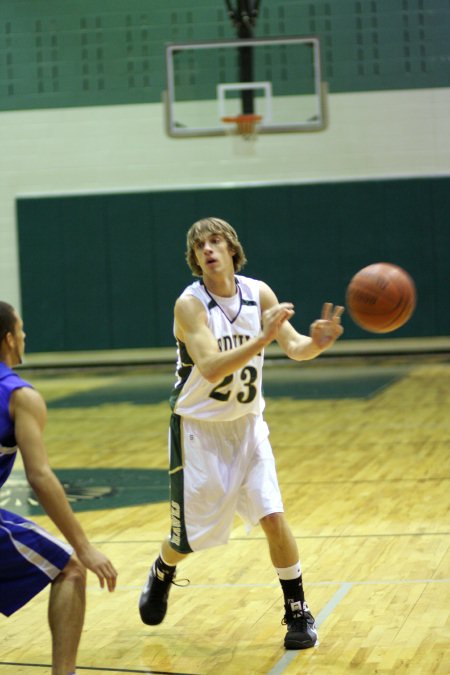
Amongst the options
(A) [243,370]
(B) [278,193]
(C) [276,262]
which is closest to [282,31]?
(B) [278,193]

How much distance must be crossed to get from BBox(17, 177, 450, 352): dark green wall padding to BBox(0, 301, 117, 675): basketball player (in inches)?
489

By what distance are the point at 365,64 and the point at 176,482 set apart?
1222cm

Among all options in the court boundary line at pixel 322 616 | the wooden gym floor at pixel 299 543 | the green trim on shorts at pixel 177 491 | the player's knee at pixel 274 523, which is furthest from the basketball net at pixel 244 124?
the player's knee at pixel 274 523

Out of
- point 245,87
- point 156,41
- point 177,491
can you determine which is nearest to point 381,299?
point 177,491

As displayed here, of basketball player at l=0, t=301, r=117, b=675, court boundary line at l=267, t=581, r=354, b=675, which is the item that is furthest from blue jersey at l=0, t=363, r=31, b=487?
court boundary line at l=267, t=581, r=354, b=675

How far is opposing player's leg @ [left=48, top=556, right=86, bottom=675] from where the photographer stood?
3.54 metres

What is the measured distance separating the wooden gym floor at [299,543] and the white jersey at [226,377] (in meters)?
0.97

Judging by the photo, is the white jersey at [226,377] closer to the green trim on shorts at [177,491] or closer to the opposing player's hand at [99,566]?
the green trim on shorts at [177,491]

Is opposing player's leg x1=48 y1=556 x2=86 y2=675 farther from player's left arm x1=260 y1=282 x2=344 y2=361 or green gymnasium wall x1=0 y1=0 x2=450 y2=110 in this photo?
green gymnasium wall x1=0 y1=0 x2=450 y2=110

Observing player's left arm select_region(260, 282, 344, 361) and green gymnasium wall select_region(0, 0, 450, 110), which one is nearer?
player's left arm select_region(260, 282, 344, 361)

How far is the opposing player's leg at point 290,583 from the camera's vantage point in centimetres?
443

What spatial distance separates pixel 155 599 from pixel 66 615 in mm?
1296

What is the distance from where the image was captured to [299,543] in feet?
20.5

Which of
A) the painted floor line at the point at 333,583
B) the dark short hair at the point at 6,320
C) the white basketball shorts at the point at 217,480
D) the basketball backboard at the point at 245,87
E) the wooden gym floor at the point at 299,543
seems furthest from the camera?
the basketball backboard at the point at 245,87
